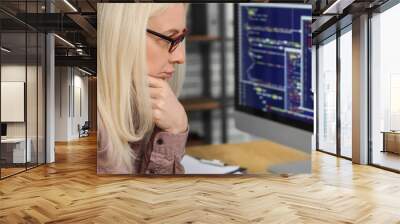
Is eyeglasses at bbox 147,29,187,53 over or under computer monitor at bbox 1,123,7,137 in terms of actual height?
over

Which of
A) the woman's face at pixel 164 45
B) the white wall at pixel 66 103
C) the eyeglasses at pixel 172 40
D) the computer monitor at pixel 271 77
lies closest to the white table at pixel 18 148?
the woman's face at pixel 164 45

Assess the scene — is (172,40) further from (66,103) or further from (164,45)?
(66,103)

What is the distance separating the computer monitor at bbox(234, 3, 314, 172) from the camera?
243 inches

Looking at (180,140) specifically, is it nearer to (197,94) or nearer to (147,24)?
(197,94)

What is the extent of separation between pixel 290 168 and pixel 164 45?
106 inches

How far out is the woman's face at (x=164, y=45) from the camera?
610 cm

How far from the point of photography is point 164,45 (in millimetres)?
6152

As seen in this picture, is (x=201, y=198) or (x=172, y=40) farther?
(x=172, y=40)

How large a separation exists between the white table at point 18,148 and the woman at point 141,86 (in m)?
1.59

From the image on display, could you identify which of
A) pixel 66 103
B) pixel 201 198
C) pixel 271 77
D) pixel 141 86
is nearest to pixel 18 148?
pixel 141 86

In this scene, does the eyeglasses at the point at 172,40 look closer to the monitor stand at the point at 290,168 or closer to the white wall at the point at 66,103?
the monitor stand at the point at 290,168

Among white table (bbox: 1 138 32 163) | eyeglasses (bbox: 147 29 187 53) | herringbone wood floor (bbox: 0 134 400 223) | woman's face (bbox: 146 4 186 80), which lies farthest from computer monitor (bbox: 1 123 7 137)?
eyeglasses (bbox: 147 29 187 53)

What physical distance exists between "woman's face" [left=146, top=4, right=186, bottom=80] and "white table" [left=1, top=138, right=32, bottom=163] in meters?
2.61

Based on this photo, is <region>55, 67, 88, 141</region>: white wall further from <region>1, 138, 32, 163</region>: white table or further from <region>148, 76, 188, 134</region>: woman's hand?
<region>148, 76, 188, 134</region>: woman's hand
